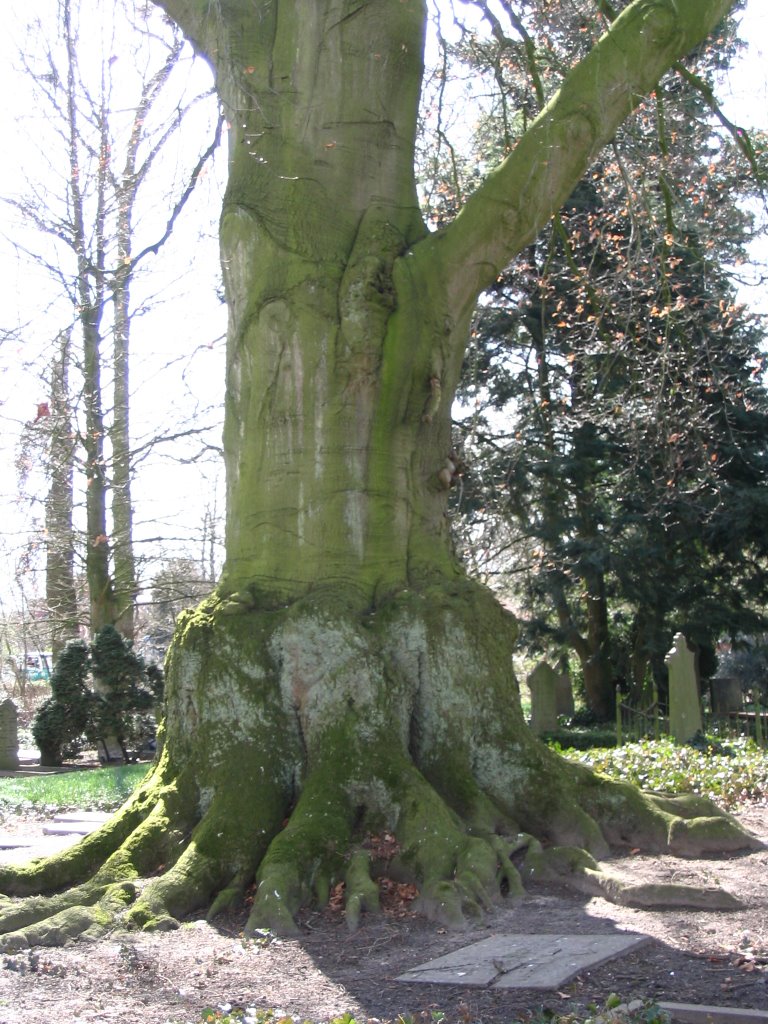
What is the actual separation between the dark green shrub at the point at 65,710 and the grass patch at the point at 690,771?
33.3ft

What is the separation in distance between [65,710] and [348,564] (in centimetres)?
1318

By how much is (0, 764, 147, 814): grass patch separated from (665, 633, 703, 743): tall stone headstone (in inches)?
272

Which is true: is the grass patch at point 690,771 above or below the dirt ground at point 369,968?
above

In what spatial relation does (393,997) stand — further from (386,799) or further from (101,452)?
(101,452)

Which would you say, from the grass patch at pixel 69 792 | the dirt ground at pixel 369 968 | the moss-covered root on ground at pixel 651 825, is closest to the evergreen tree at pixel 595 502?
the grass patch at pixel 69 792

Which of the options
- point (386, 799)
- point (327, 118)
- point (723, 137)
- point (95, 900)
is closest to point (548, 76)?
point (723, 137)

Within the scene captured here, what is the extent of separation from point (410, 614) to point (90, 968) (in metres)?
2.68

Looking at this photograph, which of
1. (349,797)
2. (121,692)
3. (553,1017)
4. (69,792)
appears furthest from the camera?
(121,692)

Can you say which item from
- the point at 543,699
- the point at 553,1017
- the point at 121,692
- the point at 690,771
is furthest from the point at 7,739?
the point at 553,1017

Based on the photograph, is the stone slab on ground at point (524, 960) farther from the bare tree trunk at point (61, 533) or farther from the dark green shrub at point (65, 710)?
the dark green shrub at point (65, 710)

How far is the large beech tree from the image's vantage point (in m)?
5.88

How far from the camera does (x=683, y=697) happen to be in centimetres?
1434

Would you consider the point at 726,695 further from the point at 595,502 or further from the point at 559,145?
the point at 559,145

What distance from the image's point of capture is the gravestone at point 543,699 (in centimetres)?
1914
